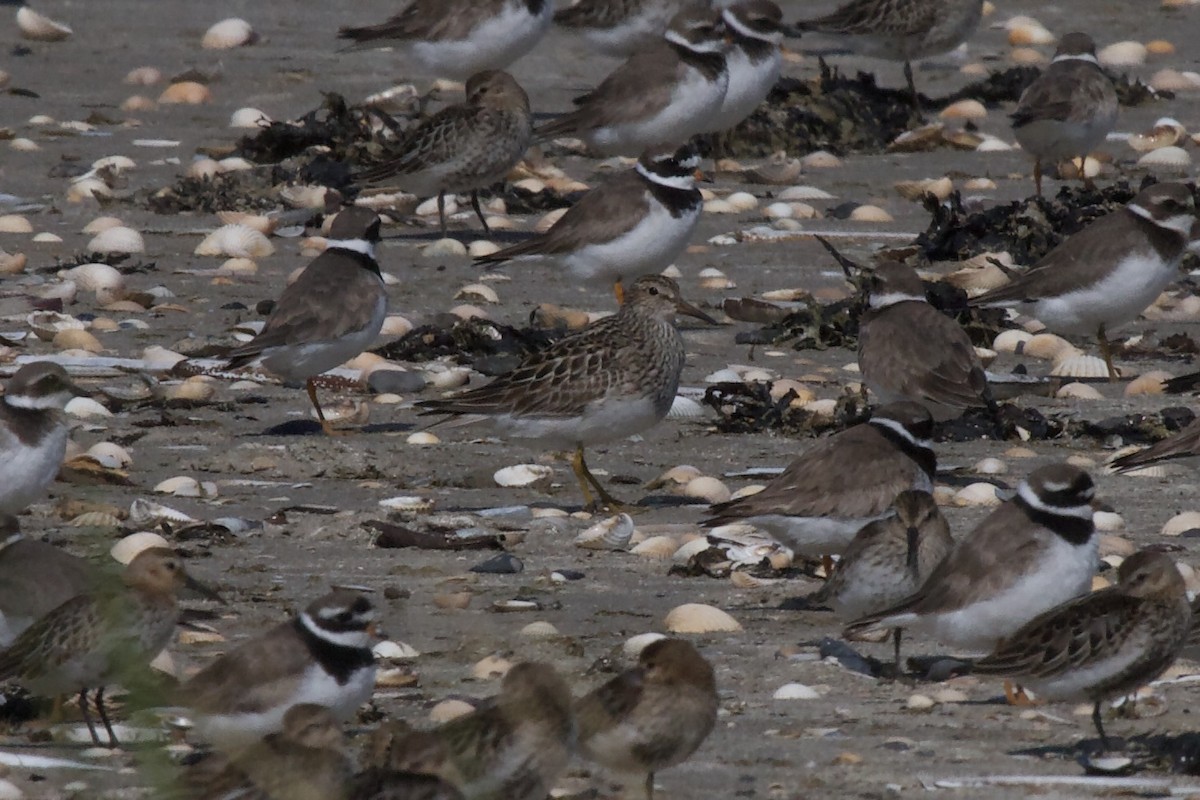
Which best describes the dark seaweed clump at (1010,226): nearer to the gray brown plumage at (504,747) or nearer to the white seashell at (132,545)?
the white seashell at (132,545)

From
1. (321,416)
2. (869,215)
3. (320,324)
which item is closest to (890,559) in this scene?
(321,416)

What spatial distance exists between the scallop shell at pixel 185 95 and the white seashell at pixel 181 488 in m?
6.98

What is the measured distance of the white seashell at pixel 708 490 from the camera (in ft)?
26.2

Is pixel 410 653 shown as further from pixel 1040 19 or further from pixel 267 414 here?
pixel 1040 19

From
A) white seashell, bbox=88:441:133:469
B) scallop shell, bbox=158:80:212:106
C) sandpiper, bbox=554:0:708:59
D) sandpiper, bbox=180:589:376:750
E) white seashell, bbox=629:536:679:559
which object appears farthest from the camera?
sandpiper, bbox=554:0:708:59

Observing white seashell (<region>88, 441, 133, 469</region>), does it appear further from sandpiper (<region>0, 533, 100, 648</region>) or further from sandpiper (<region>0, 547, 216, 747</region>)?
sandpiper (<region>0, 547, 216, 747</region>)

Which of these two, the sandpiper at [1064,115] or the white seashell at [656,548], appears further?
the sandpiper at [1064,115]

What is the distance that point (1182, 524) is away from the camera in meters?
7.43

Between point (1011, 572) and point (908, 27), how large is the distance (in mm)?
9316

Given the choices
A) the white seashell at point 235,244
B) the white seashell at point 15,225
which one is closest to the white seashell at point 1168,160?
the white seashell at point 235,244

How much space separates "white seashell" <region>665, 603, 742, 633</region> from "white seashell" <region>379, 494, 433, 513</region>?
1.57m

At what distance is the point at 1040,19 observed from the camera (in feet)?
55.5

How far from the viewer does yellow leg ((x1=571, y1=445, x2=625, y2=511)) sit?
7.94 meters

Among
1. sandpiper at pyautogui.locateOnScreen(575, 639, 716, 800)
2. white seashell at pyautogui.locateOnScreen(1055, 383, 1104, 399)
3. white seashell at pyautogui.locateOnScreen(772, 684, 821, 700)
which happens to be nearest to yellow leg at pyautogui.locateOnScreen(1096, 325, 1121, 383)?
white seashell at pyautogui.locateOnScreen(1055, 383, 1104, 399)
